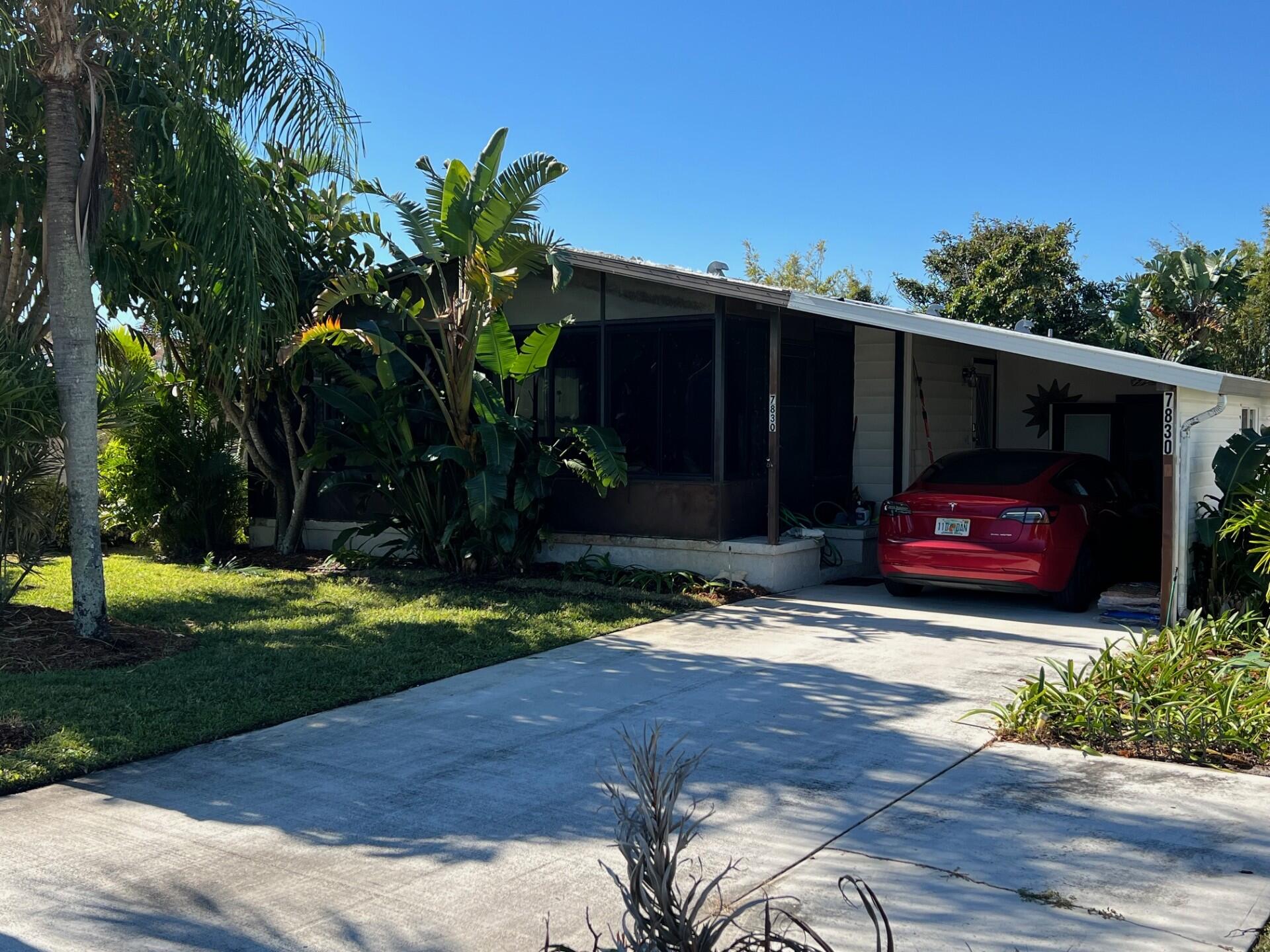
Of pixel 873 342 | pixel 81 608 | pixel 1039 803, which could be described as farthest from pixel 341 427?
pixel 1039 803

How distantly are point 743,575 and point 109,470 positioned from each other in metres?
8.29

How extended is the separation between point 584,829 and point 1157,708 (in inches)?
139

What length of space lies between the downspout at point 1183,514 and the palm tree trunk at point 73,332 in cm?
849

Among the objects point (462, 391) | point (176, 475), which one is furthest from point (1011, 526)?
point (176, 475)

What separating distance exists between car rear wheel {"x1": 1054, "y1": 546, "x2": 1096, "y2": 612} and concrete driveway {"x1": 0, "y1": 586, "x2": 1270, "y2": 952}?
291cm

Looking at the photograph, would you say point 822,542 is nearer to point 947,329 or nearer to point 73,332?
point 947,329

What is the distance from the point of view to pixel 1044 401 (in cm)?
1592

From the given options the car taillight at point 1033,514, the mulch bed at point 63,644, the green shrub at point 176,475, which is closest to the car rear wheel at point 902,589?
the car taillight at point 1033,514

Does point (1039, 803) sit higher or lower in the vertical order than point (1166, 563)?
lower

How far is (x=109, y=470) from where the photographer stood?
14391mm

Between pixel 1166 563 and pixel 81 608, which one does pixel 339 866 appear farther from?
pixel 1166 563

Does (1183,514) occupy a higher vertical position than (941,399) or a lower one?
lower

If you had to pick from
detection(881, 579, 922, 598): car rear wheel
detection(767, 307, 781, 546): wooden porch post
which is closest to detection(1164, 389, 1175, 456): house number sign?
detection(881, 579, 922, 598): car rear wheel

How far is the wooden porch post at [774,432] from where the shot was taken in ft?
37.3
